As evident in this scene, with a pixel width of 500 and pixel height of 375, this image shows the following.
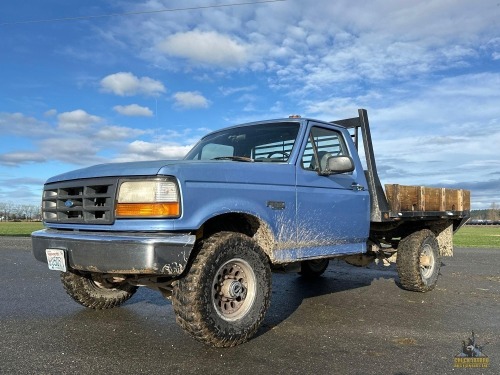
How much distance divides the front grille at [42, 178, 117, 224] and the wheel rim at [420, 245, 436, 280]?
4.99m

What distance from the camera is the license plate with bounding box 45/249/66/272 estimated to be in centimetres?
387

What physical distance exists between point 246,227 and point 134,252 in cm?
129

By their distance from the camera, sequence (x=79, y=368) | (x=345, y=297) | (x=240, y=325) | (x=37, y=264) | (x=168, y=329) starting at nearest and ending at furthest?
(x=79, y=368), (x=240, y=325), (x=168, y=329), (x=345, y=297), (x=37, y=264)

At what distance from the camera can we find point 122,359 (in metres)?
3.55

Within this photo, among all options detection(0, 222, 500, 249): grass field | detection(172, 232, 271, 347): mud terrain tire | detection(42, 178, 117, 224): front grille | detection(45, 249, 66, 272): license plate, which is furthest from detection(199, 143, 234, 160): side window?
detection(0, 222, 500, 249): grass field

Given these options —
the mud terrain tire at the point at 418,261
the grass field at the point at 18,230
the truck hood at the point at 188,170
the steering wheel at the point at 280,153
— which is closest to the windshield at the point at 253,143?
the steering wheel at the point at 280,153

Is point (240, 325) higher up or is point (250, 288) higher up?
point (250, 288)

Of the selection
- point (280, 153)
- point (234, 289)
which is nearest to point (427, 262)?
point (280, 153)

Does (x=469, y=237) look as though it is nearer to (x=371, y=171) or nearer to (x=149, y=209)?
(x=371, y=171)

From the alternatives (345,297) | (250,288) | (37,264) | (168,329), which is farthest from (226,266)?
(37,264)

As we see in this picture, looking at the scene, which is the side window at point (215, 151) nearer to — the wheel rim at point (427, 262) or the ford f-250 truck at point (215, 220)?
the ford f-250 truck at point (215, 220)

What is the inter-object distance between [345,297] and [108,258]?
3.84 m

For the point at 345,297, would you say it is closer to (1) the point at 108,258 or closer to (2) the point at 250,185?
(2) the point at 250,185

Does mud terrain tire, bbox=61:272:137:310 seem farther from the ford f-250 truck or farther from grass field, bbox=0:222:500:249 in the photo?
grass field, bbox=0:222:500:249
